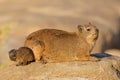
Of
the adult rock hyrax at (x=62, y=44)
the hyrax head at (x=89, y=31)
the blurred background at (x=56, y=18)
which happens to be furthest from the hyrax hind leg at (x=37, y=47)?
the blurred background at (x=56, y=18)

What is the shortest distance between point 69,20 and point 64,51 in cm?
1031

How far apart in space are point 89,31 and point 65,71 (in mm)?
949

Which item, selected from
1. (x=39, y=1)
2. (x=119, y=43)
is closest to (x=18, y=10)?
(x=39, y=1)

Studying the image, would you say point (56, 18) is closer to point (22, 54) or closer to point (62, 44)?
point (62, 44)

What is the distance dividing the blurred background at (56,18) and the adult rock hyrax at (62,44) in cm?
738

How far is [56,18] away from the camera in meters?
20.8

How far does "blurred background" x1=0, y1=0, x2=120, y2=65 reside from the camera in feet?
63.0

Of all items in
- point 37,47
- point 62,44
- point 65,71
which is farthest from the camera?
point 62,44

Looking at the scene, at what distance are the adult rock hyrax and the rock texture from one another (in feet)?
0.58

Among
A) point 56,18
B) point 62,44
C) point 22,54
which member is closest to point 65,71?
point 62,44

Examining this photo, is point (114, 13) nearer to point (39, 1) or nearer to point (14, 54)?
point (39, 1)

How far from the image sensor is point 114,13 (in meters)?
22.9

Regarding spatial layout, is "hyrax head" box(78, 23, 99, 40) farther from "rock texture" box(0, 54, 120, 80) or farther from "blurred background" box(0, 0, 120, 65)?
"blurred background" box(0, 0, 120, 65)

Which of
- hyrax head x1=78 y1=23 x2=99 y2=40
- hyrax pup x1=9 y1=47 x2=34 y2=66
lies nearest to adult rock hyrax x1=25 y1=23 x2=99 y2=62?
hyrax head x1=78 y1=23 x2=99 y2=40
